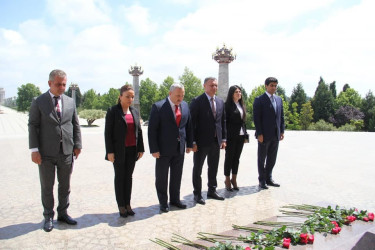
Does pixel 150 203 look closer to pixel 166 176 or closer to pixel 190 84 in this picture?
pixel 166 176

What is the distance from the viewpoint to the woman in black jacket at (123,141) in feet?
12.8

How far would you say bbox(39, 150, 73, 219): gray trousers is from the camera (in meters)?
3.60

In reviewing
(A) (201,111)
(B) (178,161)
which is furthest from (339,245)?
(A) (201,111)

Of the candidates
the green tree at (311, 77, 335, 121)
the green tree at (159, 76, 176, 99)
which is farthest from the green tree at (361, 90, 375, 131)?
the green tree at (159, 76, 176, 99)

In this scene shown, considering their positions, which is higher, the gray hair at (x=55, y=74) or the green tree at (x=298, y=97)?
the green tree at (x=298, y=97)

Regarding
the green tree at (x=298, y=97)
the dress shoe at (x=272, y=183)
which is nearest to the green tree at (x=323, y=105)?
the green tree at (x=298, y=97)

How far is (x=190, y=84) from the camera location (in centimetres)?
4250

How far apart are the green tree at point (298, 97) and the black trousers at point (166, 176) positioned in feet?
159

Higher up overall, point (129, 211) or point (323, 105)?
point (323, 105)

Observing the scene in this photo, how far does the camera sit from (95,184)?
5.83 meters

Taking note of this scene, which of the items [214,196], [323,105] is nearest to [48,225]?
[214,196]

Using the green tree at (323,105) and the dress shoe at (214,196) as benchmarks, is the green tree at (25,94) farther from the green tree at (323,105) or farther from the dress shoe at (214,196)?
the dress shoe at (214,196)

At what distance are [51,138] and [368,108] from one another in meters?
47.4

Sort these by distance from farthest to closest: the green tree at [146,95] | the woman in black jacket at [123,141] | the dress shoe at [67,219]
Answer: the green tree at [146,95]
the woman in black jacket at [123,141]
the dress shoe at [67,219]
